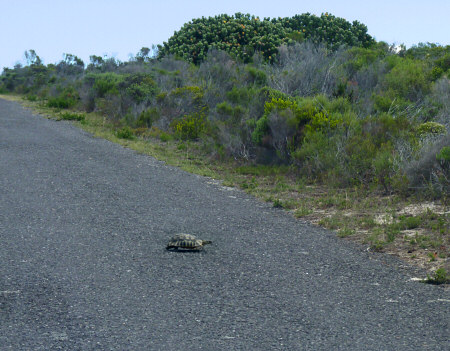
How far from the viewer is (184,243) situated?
262 inches

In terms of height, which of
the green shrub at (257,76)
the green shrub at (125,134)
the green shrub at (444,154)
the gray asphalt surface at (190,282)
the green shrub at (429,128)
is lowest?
the gray asphalt surface at (190,282)

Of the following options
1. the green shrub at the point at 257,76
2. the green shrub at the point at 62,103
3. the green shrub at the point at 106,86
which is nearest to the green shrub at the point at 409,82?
the green shrub at the point at 257,76

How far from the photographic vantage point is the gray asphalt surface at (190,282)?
438 centimetres

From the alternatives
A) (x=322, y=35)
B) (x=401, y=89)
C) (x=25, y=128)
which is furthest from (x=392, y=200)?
(x=322, y=35)

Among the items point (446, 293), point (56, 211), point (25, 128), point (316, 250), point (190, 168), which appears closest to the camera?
point (446, 293)

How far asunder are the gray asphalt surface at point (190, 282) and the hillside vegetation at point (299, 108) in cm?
230

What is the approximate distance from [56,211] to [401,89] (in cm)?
1096

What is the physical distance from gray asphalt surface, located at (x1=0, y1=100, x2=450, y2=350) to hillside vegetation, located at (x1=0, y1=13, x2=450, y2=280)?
2.30m

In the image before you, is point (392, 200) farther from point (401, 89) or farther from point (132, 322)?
point (401, 89)

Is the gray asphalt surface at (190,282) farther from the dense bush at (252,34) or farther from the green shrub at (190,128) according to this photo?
the dense bush at (252,34)

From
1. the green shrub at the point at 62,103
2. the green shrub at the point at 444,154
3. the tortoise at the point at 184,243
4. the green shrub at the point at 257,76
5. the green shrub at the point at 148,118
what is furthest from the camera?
the green shrub at the point at 62,103

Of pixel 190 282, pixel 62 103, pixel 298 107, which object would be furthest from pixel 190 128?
pixel 62 103

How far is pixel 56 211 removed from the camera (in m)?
8.57

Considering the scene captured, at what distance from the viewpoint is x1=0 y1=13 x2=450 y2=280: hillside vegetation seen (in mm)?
10242
